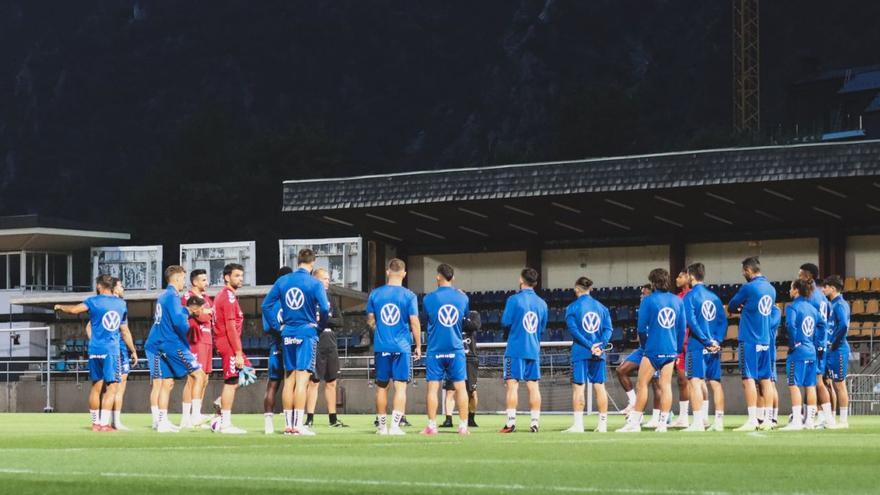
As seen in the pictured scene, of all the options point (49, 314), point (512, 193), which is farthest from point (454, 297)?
point (49, 314)

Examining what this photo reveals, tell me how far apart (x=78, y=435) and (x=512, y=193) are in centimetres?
2328

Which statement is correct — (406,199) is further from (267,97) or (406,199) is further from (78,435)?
(267,97)

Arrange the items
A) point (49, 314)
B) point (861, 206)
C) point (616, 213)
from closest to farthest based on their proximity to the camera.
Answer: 1. point (861, 206)
2. point (616, 213)
3. point (49, 314)

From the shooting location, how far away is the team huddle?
17.2 metres

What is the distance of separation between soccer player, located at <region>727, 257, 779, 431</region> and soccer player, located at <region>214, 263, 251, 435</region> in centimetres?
584

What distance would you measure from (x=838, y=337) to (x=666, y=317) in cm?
333

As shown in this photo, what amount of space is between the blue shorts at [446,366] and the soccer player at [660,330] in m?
2.44

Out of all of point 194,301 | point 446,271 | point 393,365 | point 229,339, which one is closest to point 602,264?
point 194,301

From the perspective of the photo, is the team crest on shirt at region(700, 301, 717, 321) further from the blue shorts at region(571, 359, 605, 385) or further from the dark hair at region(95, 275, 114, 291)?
the dark hair at region(95, 275, 114, 291)

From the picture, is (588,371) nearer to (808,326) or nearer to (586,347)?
(586,347)

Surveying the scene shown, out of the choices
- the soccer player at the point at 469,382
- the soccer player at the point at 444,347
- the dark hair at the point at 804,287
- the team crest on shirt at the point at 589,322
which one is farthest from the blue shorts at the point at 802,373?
the soccer player at the point at 444,347

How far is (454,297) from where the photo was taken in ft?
58.0

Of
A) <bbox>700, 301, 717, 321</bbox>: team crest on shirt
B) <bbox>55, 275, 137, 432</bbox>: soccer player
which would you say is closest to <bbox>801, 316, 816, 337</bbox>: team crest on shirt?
<bbox>700, 301, 717, 321</bbox>: team crest on shirt

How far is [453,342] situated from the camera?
17562 mm
